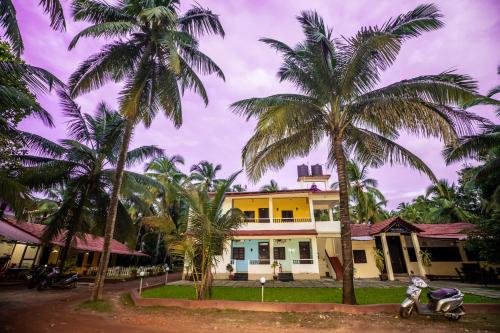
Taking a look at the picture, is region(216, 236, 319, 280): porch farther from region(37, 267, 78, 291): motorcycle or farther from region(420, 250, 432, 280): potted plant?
region(37, 267, 78, 291): motorcycle

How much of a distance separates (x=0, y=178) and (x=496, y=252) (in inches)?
754

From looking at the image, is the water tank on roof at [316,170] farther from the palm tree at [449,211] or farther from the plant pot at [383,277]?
the palm tree at [449,211]

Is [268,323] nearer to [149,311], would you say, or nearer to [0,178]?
[149,311]

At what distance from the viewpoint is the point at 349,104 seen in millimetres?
9422

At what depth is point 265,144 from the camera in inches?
372

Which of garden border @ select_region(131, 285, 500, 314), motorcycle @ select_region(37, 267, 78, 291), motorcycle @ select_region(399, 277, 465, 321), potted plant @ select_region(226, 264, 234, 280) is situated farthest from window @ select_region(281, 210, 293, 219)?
motorcycle @ select_region(37, 267, 78, 291)

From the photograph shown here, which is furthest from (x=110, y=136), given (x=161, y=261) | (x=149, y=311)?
(x=161, y=261)

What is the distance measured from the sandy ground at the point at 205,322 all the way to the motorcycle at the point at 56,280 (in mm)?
4412

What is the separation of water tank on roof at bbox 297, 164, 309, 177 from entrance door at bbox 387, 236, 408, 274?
8201mm

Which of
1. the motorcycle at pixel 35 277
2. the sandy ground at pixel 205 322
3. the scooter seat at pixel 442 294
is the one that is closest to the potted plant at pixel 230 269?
the sandy ground at pixel 205 322

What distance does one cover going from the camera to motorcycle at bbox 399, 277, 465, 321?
678 cm

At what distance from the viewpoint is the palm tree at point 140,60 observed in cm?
986

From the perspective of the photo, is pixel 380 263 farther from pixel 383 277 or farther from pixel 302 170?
pixel 302 170

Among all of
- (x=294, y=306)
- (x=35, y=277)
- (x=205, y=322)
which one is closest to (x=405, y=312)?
(x=294, y=306)
